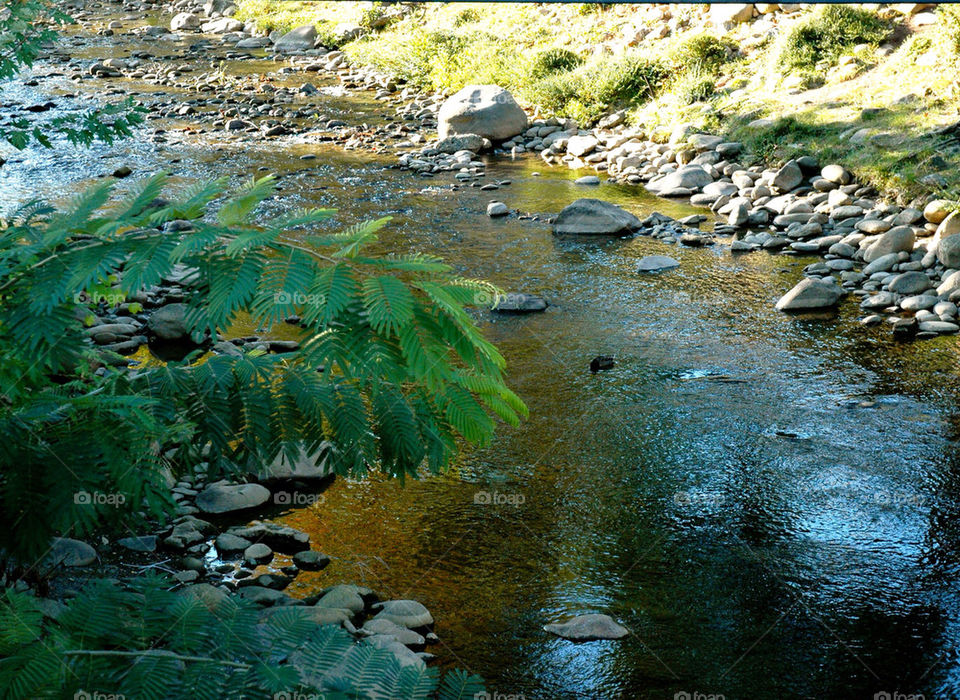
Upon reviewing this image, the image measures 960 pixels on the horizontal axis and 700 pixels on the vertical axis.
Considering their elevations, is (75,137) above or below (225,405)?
above

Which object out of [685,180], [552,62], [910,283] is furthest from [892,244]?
[552,62]

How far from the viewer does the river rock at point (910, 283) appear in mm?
10086

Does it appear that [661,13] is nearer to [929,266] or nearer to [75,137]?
[929,266]

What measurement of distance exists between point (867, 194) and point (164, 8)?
85.1ft

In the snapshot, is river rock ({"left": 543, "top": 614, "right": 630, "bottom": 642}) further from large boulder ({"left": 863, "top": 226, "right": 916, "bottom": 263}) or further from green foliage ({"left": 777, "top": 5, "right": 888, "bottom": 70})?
green foliage ({"left": 777, "top": 5, "right": 888, "bottom": 70})

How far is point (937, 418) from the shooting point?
25.3 ft

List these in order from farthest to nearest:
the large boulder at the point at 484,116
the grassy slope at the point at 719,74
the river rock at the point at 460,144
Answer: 1. the large boulder at the point at 484,116
2. the river rock at the point at 460,144
3. the grassy slope at the point at 719,74

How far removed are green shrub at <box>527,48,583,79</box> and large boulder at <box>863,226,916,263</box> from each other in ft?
29.9

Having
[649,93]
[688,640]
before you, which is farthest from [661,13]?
[688,640]

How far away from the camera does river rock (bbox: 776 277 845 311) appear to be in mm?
9891

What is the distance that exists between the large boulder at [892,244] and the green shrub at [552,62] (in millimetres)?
9116

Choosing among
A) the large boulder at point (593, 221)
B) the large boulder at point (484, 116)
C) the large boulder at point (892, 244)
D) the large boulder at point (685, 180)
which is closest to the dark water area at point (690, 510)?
→ the large boulder at point (892, 244)

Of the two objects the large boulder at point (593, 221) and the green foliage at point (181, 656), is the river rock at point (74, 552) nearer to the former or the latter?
the green foliage at point (181, 656)

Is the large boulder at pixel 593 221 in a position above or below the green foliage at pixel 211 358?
below
